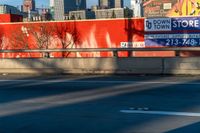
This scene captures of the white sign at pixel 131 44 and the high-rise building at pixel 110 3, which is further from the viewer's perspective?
the high-rise building at pixel 110 3

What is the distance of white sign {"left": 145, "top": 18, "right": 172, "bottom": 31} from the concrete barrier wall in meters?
31.3

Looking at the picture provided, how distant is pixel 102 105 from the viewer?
10.9m

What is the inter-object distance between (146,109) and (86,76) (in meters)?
7.83

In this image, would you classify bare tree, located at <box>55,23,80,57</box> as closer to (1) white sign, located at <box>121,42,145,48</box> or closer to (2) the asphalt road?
(1) white sign, located at <box>121,42,145,48</box>

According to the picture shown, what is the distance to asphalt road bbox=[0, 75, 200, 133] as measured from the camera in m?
8.61

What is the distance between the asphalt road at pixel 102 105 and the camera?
28.2 feet

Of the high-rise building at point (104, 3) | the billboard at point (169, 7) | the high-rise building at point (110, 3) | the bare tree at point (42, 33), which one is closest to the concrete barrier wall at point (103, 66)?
the bare tree at point (42, 33)

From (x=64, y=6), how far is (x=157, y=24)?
93.8m

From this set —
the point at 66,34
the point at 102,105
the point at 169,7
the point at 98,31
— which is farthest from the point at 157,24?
the point at 102,105

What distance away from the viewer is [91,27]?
2023 inches

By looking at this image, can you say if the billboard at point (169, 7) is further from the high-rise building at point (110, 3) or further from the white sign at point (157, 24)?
the high-rise building at point (110, 3)

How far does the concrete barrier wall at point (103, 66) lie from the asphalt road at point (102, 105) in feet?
3.40

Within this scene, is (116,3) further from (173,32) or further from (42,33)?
(173,32)

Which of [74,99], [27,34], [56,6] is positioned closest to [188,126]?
[74,99]
